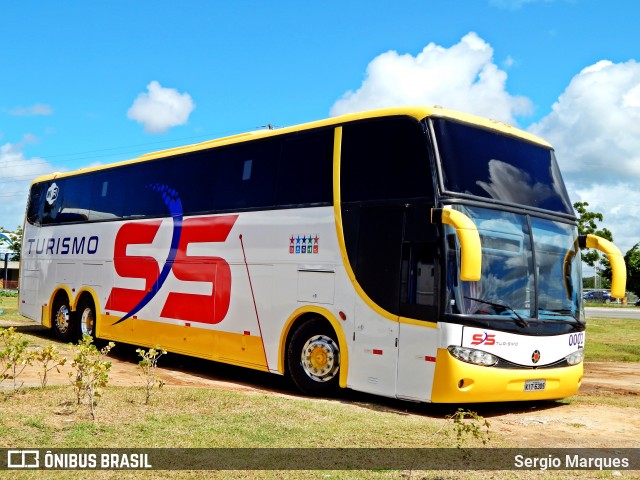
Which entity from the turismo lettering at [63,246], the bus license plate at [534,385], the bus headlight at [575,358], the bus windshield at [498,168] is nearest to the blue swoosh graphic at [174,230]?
the turismo lettering at [63,246]

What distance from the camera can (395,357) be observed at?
10281mm

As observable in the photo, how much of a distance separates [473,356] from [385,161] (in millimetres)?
2986

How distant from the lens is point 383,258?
10.5 meters

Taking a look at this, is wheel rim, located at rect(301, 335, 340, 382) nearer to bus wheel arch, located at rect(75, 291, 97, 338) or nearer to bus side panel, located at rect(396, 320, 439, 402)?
bus side panel, located at rect(396, 320, 439, 402)

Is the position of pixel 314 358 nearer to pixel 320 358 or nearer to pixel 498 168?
pixel 320 358

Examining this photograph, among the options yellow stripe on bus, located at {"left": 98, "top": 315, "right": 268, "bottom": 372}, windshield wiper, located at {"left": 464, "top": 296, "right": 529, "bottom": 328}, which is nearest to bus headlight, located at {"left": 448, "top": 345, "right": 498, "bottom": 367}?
windshield wiper, located at {"left": 464, "top": 296, "right": 529, "bottom": 328}

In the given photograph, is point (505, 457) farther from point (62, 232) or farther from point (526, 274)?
point (62, 232)

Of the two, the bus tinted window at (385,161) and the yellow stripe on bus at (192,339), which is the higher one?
the bus tinted window at (385,161)

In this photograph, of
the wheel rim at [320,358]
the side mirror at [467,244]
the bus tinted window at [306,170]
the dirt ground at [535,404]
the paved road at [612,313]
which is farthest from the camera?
the paved road at [612,313]

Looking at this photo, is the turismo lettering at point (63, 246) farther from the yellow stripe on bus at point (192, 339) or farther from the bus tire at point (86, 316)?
the yellow stripe on bus at point (192, 339)

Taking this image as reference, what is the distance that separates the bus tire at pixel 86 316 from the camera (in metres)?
17.9

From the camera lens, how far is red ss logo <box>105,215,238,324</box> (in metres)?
13.6

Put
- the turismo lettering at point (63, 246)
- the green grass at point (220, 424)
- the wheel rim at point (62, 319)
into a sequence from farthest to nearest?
the wheel rim at point (62, 319), the turismo lettering at point (63, 246), the green grass at point (220, 424)

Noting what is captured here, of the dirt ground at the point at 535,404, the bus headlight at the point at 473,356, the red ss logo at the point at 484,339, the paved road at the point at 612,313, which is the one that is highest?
the paved road at the point at 612,313
